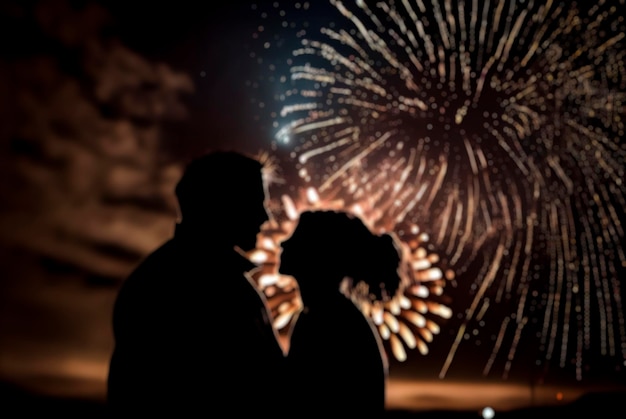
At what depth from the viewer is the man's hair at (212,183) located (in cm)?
292

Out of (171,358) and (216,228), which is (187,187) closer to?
(216,228)

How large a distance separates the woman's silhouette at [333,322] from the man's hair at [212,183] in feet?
1.28

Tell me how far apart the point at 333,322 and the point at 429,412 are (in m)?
107

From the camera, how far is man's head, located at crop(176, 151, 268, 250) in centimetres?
292

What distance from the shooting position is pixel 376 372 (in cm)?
297

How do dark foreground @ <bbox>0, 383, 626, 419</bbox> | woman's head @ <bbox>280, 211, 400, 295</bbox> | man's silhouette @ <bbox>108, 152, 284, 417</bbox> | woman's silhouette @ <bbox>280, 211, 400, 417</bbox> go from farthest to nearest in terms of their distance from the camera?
dark foreground @ <bbox>0, 383, 626, 419</bbox> < woman's head @ <bbox>280, 211, 400, 295</bbox> < woman's silhouette @ <bbox>280, 211, 400, 417</bbox> < man's silhouette @ <bbox>108, 152, 284, 417</bbox>

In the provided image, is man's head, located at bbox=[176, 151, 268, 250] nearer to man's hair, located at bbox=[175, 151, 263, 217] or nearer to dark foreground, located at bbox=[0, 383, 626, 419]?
man's hair, located at bbox=[175, 151, 263, 217]

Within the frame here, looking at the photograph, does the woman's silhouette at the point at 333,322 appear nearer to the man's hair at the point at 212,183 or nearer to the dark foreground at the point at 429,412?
the man's hair at the point at 212,183

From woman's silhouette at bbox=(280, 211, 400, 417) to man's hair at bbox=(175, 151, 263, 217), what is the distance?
1.28ft

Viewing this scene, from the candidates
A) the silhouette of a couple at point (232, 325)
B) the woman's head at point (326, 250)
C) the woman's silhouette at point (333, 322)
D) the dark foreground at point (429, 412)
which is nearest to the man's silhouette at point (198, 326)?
the silhouette of a couple at point (232, 325)

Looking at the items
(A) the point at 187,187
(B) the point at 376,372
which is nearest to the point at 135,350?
(A) the point at 187,187

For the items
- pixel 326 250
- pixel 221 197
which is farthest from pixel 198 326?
pixel 326 250

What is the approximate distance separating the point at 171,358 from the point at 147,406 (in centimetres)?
21

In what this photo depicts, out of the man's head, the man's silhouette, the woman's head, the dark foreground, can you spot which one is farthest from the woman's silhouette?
the dark foreground
